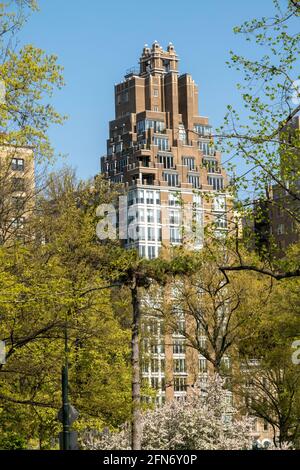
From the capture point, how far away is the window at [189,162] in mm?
154375

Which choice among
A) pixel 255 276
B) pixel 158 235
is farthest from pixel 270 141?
pixel 158 235

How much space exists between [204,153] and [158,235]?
16.1m

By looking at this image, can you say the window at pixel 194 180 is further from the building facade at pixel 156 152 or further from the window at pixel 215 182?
the window at pixel 215 182

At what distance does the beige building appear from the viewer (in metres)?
35.7

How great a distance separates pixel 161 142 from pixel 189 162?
5475mm

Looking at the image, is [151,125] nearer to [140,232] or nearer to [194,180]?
[194,180]

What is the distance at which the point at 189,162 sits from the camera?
155000mm

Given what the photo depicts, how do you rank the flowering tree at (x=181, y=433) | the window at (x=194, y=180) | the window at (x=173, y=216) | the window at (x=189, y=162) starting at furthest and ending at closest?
1. the window at (x=194, y=180)
2. the window at (x=189, y=162)
3. the window at (x=173, y=216)
4. the flowering tree at (x=181, y=433)

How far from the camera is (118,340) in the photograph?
40406mm

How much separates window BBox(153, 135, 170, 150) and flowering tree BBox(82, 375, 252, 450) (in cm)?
11142

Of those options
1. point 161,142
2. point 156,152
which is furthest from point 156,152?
point 161,142

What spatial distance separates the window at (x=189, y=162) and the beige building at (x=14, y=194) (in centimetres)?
11089

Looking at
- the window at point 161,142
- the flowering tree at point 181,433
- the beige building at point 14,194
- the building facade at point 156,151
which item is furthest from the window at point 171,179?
the flowering tree at point 181,433
